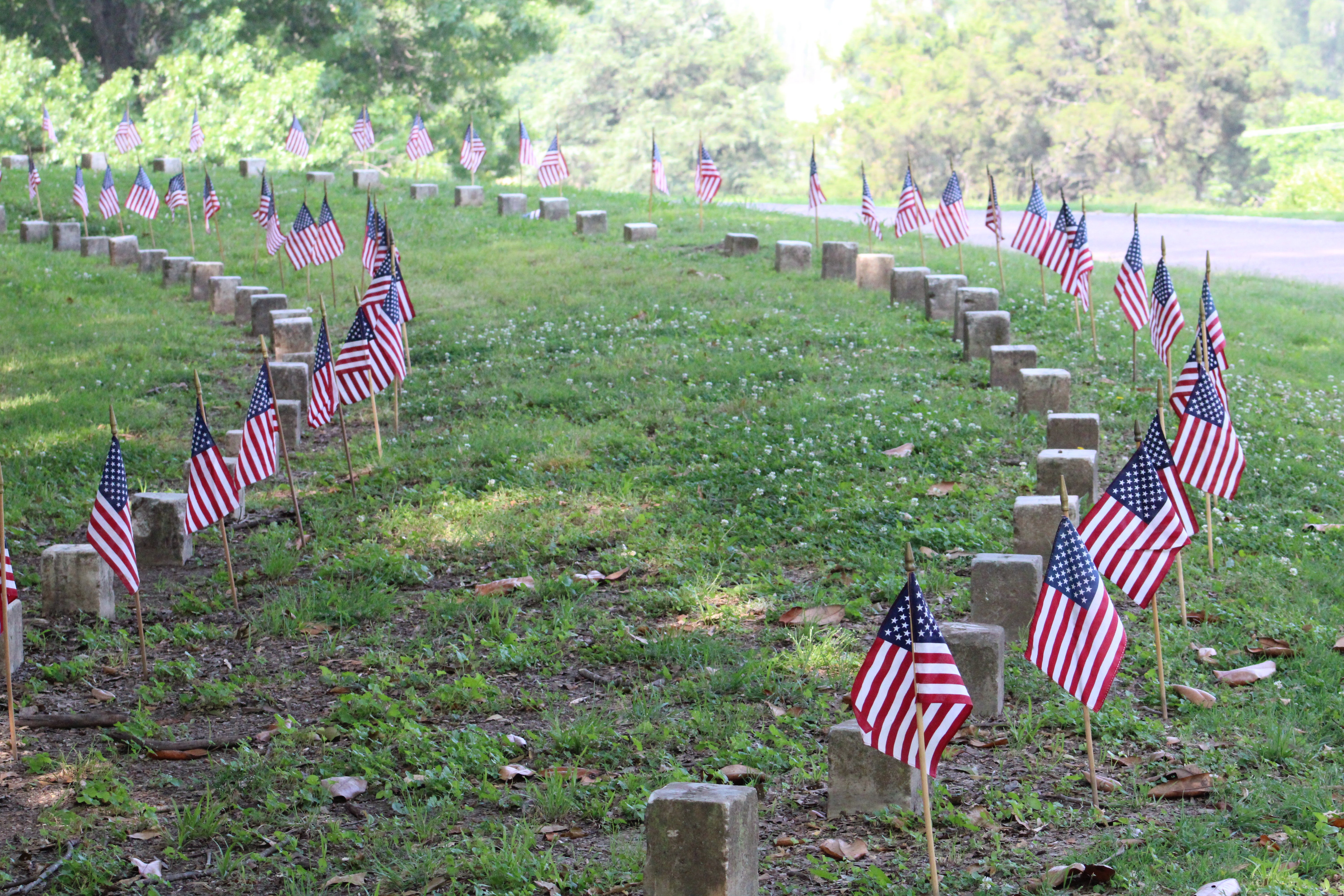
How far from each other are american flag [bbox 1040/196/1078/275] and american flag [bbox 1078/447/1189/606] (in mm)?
6683

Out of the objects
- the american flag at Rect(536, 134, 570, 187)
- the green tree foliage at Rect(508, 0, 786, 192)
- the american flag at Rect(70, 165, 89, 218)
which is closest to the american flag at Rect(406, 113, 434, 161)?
the american flag at Rect(536, 134, 570, 187)

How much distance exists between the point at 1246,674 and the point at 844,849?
249 cm

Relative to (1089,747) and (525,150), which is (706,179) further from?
(1089,747)

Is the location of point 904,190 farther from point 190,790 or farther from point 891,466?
point 190,790

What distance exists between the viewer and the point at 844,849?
15.3 ft

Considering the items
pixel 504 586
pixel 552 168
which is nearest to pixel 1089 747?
pixel 504 586

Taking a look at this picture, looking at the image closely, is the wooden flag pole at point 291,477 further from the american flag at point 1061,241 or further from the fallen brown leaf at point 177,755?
the american flag at point 1061,241

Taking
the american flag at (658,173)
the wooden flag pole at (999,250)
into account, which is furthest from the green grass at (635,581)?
the american flag at (658,173)

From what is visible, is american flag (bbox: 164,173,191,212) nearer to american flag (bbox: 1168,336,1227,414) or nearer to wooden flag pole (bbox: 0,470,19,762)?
wooden flag pole (bbox: 0,470,19,762)

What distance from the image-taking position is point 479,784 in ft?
17.0

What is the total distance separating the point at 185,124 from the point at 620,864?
1155 inches

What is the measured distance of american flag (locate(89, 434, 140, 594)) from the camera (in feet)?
20.6

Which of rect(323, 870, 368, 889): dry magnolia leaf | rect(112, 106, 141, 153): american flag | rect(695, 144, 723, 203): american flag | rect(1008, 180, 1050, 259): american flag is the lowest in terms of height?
rect(323, 870, 368, 889): dry magnolia leaf

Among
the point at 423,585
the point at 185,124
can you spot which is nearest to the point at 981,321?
the point at 423,585
